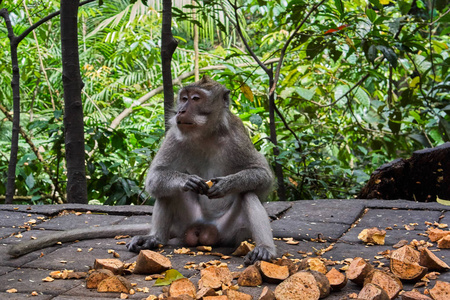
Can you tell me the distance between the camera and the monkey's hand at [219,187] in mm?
3572

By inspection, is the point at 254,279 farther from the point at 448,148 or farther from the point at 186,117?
the point at 448,148

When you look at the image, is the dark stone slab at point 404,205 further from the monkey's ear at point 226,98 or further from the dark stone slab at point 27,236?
the dark stone slab at point 27,236

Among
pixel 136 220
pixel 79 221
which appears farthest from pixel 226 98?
pixel 79 221

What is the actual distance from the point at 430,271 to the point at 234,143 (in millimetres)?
1591

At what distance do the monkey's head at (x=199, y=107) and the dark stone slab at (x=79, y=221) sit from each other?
4.45 ft

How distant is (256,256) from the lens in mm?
3279

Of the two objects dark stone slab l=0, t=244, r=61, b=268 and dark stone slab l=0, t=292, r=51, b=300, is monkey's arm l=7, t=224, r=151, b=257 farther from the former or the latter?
dark stone slab l=0, t=292, r=51, b=300

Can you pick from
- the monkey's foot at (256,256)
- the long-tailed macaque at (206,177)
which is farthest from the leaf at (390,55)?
the monkey's foot at (256,256)

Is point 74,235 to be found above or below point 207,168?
below

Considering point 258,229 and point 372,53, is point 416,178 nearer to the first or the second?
point 372,53

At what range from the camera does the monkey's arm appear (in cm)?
345

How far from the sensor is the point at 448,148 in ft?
17.4

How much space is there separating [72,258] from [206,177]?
1.12 m

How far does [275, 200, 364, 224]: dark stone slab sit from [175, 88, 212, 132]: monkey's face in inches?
59.6
